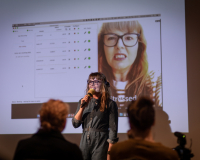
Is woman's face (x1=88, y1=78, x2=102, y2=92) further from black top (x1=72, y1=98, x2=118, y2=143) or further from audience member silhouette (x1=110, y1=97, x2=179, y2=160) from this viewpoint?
audience member silhouette (x1=110, y1=97, x2=179, y2=160)

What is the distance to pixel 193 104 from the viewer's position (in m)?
3.01

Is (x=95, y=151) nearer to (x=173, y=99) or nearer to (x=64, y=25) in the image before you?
(x=173, y=99)

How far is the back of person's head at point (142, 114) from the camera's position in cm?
137

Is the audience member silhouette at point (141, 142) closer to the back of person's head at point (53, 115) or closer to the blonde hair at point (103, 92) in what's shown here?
the back of person's head at point (53, 115)

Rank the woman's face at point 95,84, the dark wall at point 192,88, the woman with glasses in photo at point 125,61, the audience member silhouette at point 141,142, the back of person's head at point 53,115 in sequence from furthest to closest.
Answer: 1. the woman with glasses in photo at point 125,61
2. the dark wall at point 192,88
3. the woman's face at point 95,84
4. the back of person's head at point 53,115
5. the audience member silhouette at point 141,142

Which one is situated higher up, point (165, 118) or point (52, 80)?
point (52, 80)

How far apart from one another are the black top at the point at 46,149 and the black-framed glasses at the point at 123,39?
2094 mm

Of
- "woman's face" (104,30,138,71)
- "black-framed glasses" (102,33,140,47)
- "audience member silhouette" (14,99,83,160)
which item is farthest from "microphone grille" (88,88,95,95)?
"black-framed glasses" (102,33,140,47)

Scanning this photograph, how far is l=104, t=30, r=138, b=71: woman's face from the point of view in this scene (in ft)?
10.5

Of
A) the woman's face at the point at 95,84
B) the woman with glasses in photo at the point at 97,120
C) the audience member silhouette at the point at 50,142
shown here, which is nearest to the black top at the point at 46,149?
the audience member silhouette at the point at 50,142

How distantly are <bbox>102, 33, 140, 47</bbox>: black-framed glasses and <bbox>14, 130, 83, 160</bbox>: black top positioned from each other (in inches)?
82.4

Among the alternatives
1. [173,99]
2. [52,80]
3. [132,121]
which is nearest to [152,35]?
[173,99]

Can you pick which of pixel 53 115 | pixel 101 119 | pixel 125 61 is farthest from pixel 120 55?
pixel 53 115

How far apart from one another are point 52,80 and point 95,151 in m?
1.53
